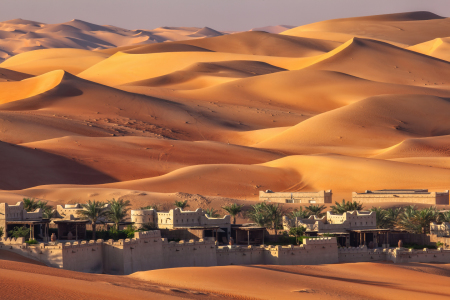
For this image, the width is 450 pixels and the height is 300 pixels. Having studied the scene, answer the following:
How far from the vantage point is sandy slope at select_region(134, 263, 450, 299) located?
26219 millimetres

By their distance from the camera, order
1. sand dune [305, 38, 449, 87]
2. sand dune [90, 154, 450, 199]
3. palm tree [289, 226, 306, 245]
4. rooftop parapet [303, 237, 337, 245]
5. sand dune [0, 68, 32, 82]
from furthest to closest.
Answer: sand dune [305, 38, 449, 87] → sand dune [0, 68, 32, 82] → sand dune [90, 154, 450, 199] → palm tree [289, 226, 306, 245] → rooftop parapet [303, 237, 337, 245]

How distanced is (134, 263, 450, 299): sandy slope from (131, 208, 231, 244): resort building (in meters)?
5.33

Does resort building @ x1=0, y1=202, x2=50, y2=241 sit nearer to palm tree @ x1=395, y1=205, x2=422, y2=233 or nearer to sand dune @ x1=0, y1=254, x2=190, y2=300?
sand dune @ x1=0, y1=254, x2=190, y2=300

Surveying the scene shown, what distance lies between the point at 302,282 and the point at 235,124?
2979 inches

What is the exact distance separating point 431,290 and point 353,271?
4.54m

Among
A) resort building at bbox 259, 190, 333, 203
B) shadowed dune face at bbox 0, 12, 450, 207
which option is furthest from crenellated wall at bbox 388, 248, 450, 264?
shadowed dune face at bbox 0, 12, 450, 207

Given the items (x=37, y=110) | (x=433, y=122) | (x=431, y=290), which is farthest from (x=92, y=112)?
(x=431, y=290)

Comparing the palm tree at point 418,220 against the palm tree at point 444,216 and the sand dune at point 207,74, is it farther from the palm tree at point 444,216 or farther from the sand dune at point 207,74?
the sand dune at point 207,74

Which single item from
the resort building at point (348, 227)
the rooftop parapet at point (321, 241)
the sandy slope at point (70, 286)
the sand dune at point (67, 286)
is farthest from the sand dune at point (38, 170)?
the sandy slope at point (70, 286)

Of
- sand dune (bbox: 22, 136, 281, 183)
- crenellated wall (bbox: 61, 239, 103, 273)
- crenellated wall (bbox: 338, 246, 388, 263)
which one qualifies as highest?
sand dune (bbox: 22, 136, 281, 183)

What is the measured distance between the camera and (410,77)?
5709 inches

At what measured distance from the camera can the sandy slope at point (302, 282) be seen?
26.2 m

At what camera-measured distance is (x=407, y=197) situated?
176ft

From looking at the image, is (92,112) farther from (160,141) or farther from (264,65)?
(264,65)
